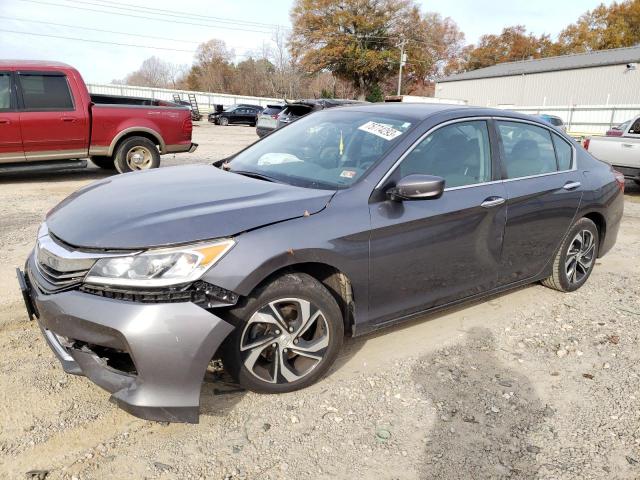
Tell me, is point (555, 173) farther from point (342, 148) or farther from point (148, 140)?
point (148, 140)

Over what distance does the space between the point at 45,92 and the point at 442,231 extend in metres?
7.90

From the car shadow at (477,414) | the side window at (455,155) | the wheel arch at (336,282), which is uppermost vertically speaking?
the side window at (455,155)

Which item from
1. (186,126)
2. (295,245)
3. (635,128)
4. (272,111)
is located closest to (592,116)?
(272,111)

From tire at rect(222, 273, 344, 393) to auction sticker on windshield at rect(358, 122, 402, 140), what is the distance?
116 cm

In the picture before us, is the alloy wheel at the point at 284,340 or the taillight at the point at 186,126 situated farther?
the taillight at the point at 186,126

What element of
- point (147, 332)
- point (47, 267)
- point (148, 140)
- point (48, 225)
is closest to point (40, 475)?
point (147, 332)

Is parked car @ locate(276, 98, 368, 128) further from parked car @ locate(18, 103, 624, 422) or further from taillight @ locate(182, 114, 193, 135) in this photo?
parked car @ locate(18, 103, 624, 422)

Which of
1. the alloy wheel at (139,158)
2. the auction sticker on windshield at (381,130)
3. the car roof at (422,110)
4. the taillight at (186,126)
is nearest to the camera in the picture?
the auction sticker on windshield at (381,130)

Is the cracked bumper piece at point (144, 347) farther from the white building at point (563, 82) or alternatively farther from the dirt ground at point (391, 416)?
the white building at point (563, 82)

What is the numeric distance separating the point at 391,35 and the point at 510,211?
55.6m

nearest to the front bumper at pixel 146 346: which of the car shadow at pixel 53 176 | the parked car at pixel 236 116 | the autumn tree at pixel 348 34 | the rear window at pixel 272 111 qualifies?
the car shadow at pixel 53 176

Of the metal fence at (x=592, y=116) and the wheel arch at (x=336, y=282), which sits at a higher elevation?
the wheel arch at (x=336, y=282)

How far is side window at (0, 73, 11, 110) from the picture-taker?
8.16m

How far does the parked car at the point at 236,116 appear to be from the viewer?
3322 centimetres
